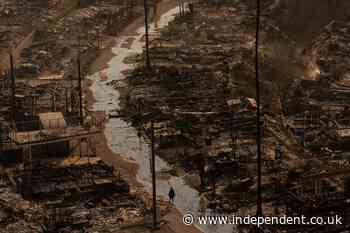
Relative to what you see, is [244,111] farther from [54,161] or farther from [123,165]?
[54,161]

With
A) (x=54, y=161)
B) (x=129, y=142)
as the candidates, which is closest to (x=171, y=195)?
(x=54, y=161)

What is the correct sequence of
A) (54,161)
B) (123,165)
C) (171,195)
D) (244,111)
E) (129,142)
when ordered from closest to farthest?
(171,195)
(54,161)
(123,165)
(129,142)
(244,111)

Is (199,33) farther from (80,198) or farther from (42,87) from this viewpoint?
(80,198)

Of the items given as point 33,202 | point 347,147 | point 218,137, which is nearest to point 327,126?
point 347,147

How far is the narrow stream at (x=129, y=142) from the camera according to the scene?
1304 inches

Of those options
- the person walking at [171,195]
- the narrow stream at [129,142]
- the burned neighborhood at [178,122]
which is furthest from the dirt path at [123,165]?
the person walking at [171,195]

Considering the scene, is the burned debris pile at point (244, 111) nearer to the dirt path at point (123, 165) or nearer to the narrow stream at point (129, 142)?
the narrow stream at point (129, 142)

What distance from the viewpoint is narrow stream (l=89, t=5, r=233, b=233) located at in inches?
1304

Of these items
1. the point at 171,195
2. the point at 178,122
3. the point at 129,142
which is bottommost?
the point at 171,195

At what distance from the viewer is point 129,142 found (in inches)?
1610

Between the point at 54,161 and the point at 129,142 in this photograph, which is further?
the point at 129,142

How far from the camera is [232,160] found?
3612 cm

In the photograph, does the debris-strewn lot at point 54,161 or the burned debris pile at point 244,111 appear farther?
the burned debris pile at point 244,111

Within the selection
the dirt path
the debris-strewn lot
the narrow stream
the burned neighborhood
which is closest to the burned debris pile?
the burned neighborhood
